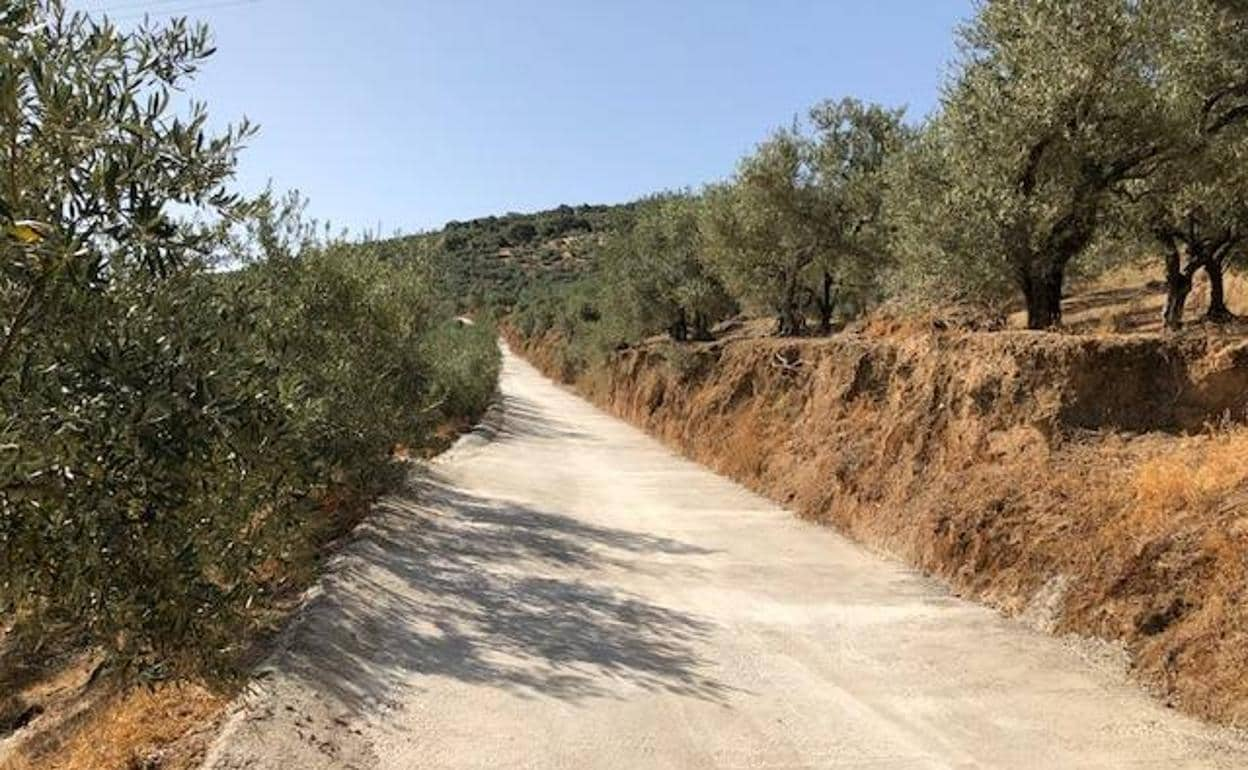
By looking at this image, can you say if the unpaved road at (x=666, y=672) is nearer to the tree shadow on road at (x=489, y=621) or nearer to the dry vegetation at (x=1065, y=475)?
the tree shadow on road at (x=489, y=621)

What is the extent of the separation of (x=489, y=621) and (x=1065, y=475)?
23.1ft

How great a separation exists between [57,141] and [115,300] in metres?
0.67

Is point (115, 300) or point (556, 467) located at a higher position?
point (115, 300)

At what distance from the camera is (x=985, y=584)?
11.9 meters

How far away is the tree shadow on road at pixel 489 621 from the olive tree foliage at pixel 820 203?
1585 cm

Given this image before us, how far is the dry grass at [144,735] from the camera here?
270 inches

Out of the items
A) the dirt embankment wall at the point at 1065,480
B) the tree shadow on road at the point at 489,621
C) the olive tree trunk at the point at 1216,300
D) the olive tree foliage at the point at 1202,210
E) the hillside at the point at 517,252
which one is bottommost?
the tree shadow on road at the point at 489,621

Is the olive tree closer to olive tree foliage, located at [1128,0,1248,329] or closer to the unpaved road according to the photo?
the unpaved road

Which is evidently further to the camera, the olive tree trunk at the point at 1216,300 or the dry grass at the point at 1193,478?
the olive tree trunk at the point at 1216,300

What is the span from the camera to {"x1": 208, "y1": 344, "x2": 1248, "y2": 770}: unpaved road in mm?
7605

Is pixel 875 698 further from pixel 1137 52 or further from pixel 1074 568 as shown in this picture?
pixel 1137 52

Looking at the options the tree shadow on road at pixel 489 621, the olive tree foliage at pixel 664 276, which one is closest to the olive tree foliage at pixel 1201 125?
the tree shadow on road at pixel 489 621

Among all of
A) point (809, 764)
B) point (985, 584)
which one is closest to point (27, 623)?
point (809, 764)

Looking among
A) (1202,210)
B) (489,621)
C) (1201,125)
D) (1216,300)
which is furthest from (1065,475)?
(1201,125)
